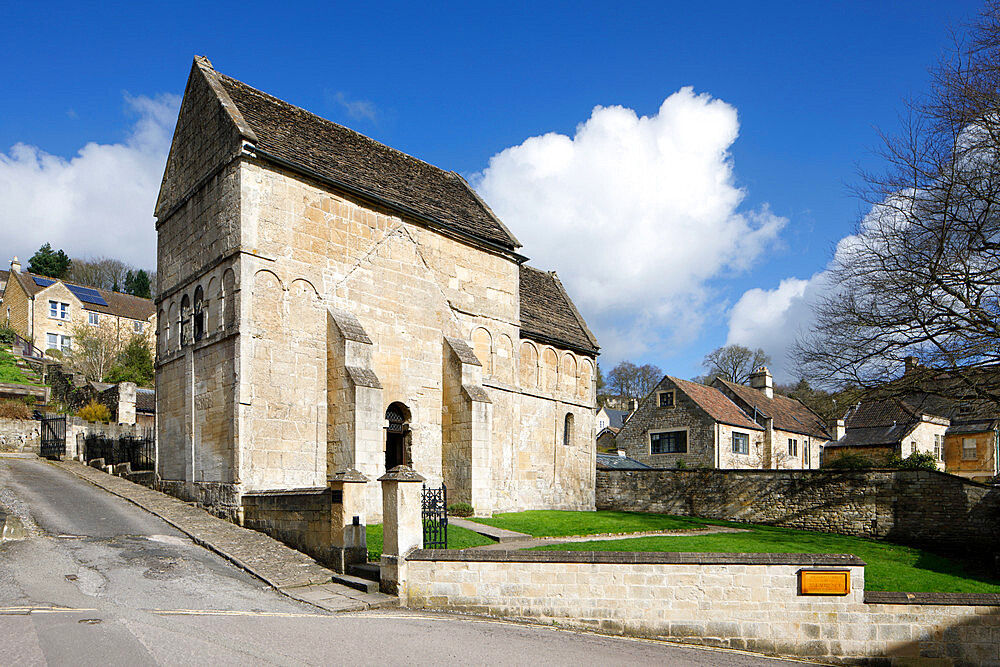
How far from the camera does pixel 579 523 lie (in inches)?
817

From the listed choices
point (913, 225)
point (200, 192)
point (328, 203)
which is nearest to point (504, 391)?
point (328, 203)

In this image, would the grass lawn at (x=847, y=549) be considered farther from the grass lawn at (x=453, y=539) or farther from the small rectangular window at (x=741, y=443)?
the small rectangular window at (x=741, y=443)

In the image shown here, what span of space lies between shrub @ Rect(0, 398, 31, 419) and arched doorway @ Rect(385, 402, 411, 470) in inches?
853

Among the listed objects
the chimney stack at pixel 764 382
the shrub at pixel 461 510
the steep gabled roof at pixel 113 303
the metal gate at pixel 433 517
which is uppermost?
the steep gabled roof at pixel 113 303

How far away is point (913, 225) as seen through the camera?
18266 mm

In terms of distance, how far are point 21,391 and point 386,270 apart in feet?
90.9

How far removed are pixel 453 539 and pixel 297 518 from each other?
11.0 feet

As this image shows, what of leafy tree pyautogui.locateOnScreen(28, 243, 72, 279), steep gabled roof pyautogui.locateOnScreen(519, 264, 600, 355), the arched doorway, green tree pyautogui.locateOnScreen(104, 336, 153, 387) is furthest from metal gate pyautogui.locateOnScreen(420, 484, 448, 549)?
leafy tree pyautogui.locateOnScreen(28, 243, 72, 279)

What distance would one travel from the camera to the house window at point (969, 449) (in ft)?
145

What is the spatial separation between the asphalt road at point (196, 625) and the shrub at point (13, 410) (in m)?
21.8

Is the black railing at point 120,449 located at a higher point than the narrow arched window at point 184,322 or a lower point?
lower

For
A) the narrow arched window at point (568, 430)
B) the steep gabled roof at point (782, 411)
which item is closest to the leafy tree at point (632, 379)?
the steep gabled roof at point (782, 411)

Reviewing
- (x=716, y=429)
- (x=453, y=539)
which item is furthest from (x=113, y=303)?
(x=453, y=539)

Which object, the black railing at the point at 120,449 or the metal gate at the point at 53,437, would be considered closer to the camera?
the black railing at the point at 120,449
